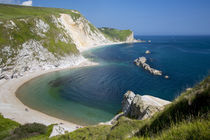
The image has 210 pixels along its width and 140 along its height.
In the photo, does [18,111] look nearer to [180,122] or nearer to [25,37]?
[180,122]

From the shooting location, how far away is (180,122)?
441cm

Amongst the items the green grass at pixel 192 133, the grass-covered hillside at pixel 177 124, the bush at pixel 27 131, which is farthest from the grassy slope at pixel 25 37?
the green grass at pixel 192 133

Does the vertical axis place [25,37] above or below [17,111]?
above

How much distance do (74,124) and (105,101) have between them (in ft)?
37.3

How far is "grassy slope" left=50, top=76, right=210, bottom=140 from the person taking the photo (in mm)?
3637

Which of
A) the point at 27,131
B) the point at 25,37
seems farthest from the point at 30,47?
the point at 27,131

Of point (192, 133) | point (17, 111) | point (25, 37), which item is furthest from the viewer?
point (25, 37)

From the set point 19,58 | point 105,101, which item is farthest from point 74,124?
point 19,58

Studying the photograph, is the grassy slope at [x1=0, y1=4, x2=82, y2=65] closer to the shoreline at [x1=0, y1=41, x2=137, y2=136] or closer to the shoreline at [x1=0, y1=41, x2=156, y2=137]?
the shoreline at [x1=0, y1=41, x2=137, y2=136]

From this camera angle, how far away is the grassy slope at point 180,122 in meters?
3.64

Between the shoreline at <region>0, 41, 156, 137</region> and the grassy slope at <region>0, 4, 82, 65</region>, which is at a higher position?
the grassy slope at <region>0, 4, 82, 65</region>

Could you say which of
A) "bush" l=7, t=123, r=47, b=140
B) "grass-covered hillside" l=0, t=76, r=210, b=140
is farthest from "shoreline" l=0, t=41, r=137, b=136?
"grass-covered hillside" l=0, t=76, r=210, b=140

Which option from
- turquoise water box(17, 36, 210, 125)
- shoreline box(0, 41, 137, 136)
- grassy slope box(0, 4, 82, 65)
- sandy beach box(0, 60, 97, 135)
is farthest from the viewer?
grassy slope box(0, 4, 82, 65)

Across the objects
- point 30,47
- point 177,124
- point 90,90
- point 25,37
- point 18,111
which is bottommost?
point 18,111
